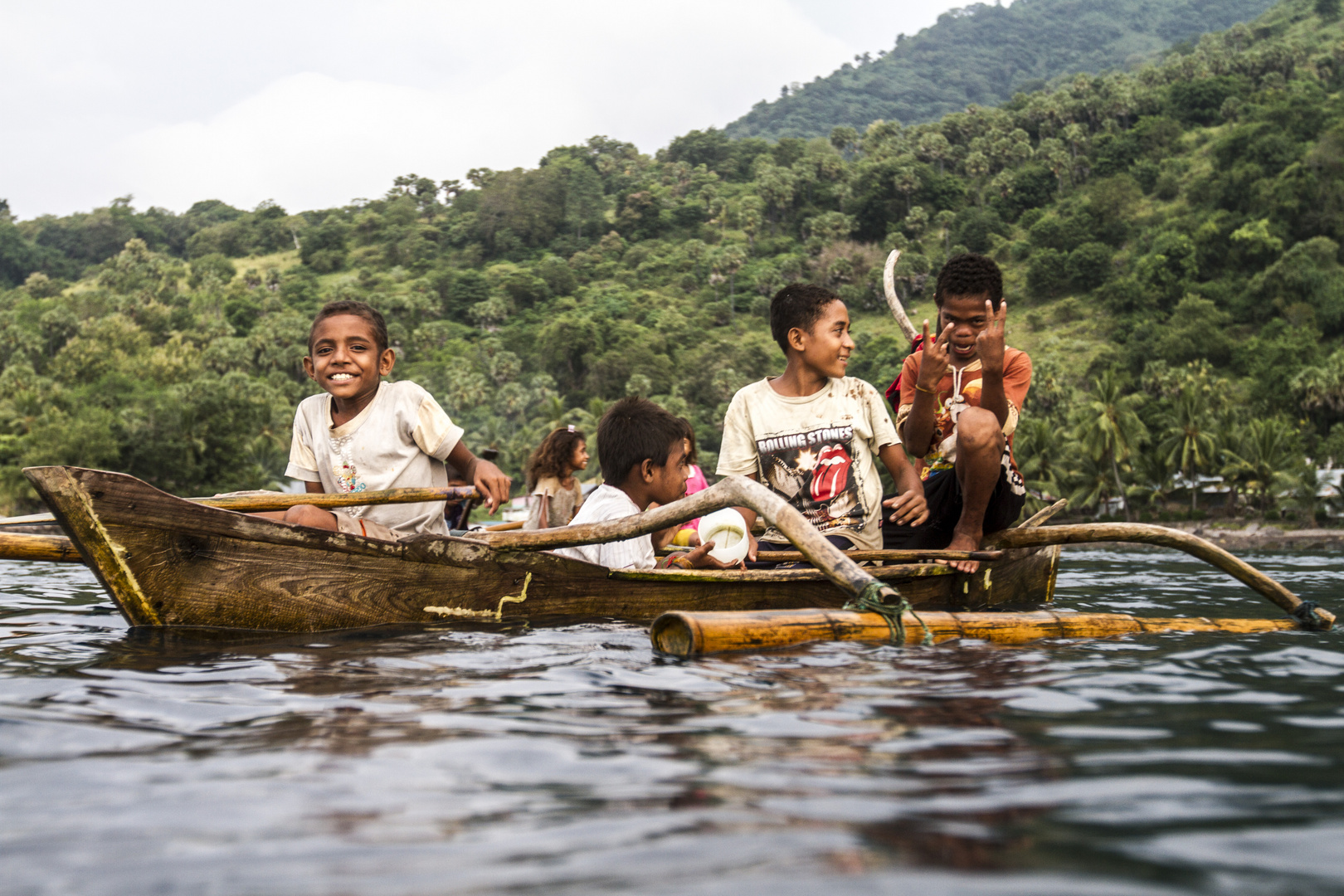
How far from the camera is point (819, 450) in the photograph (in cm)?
547

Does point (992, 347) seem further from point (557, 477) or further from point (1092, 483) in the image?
point (1092, 483)

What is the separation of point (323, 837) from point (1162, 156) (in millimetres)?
95089

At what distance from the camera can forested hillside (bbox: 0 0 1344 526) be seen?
147ft

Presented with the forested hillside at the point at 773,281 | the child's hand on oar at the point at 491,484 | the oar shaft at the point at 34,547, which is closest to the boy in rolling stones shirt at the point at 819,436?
the child's hand on oar at the point at 491,484

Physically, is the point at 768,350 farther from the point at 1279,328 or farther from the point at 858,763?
the point at 858,763

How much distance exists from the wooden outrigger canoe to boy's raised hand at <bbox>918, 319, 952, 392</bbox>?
0.87 metres

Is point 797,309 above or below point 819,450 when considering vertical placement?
above

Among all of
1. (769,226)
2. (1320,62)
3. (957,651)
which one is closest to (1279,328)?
(1320,62)

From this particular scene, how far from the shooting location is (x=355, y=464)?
527cm

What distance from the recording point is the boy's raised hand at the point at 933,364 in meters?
4.97

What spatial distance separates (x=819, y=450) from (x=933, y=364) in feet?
2.53

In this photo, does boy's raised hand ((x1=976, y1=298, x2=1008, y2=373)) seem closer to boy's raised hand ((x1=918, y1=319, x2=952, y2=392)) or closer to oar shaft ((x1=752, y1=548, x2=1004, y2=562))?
boy's raised hand ((x1=918, y1=319, x2=952, y2=392))

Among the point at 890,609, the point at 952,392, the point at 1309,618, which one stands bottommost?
the point at 1309,618

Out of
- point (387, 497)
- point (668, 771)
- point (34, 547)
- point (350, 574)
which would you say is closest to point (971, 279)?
point (387, 497)
